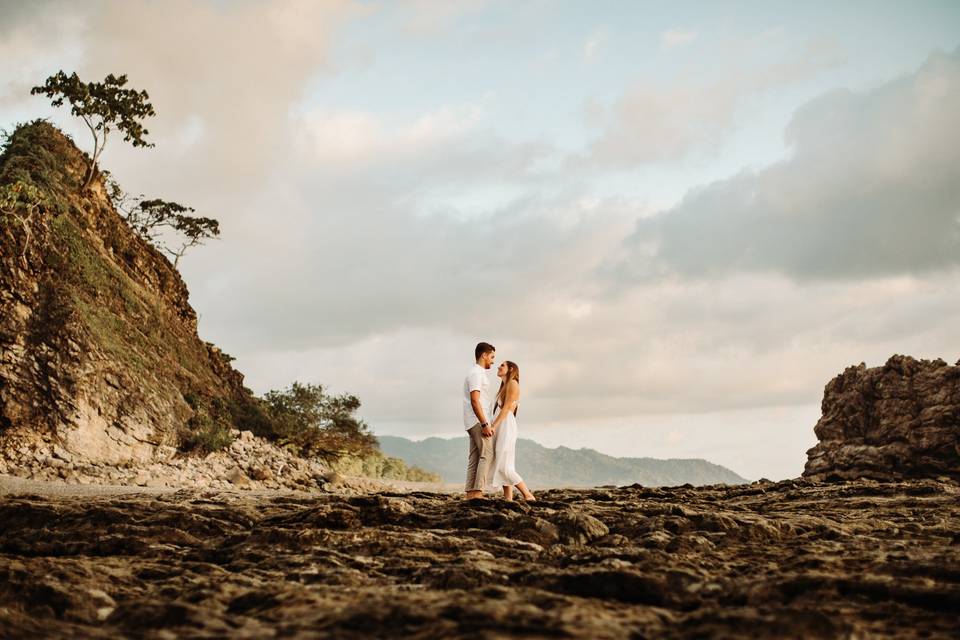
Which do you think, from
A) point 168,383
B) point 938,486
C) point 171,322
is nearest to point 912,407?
point 938,486

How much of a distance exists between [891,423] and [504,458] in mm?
18686

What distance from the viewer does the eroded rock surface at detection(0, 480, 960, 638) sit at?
15.0ft

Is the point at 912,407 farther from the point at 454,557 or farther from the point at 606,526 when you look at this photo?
the point at 454,557

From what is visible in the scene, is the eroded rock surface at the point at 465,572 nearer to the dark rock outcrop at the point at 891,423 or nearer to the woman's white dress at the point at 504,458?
the woman's white dress at the point at 504,458

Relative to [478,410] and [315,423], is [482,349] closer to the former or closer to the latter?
[478,410]

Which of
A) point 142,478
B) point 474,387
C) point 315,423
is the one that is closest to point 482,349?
point 474,387

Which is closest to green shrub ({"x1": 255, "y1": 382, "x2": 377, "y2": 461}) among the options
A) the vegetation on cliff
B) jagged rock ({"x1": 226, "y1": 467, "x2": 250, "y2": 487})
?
the vegetation on cliff

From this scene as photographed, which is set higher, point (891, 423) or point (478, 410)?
point (891, 423)

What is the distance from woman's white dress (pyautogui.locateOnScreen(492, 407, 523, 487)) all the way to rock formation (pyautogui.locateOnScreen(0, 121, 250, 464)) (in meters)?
16.8

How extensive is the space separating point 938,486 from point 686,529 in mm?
10472

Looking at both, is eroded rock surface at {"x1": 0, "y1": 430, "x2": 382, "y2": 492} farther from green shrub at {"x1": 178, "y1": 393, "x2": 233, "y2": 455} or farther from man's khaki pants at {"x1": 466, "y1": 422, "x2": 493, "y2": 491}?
man's khaki pants at {"x1": 466, "y1": 422, "x2": 493, "y2": 491}

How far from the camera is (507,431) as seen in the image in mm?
13406

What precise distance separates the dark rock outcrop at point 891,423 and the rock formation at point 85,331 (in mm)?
23338

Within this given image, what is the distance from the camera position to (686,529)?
8828 mm
